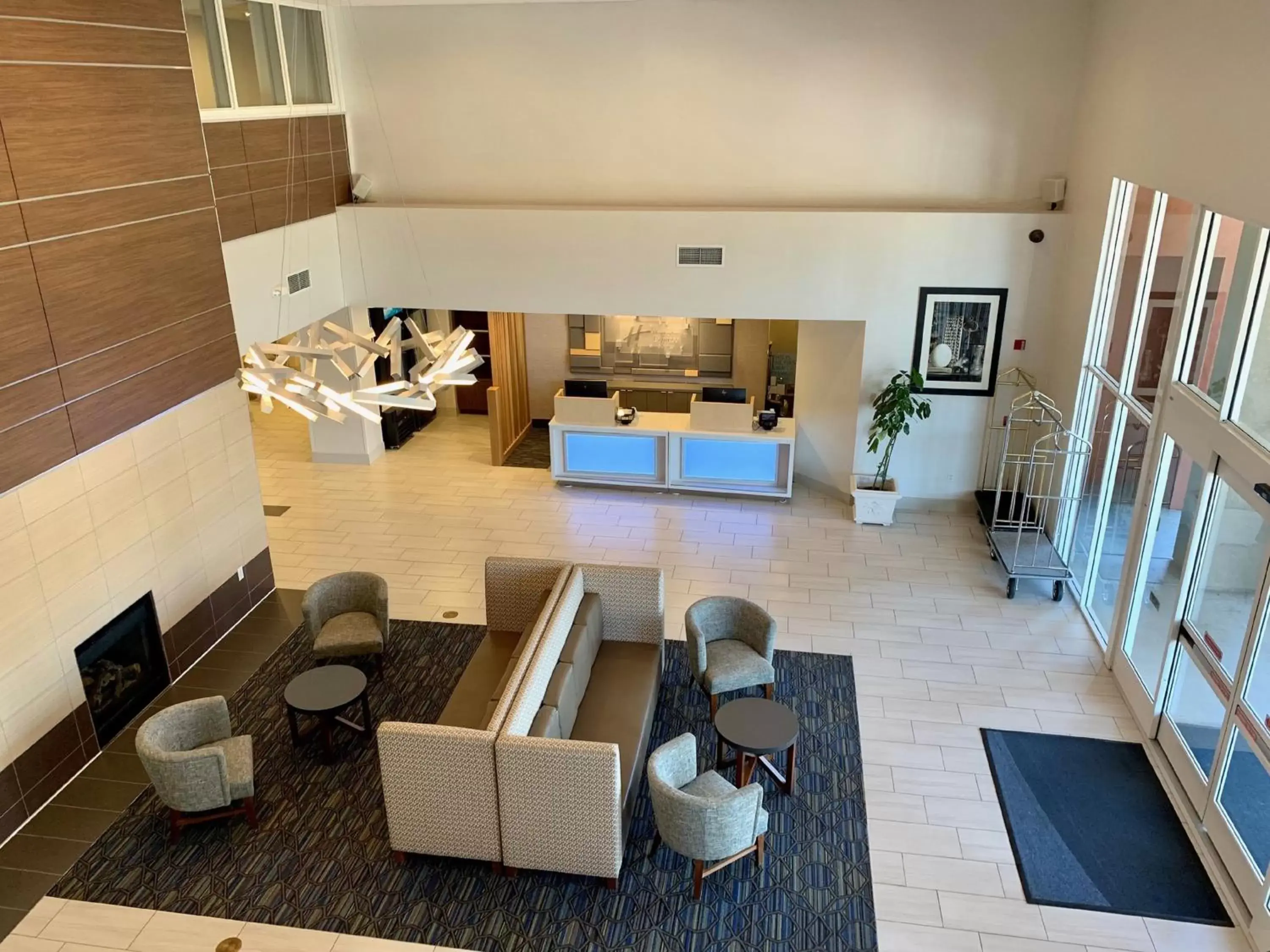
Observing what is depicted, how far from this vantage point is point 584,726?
658 centimetres

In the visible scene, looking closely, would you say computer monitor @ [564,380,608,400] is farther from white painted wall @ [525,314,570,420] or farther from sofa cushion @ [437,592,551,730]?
sofa cushion @ [437,592,551,730]

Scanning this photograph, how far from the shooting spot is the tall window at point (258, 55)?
28.2ft

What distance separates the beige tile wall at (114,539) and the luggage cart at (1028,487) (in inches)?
299

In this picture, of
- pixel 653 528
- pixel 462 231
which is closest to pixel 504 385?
pixel 462 231

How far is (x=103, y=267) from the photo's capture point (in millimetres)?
6613

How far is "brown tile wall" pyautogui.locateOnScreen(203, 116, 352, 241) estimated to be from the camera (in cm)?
873

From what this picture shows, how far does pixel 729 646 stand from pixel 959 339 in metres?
5.23

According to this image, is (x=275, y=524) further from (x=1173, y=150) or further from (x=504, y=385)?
(x=1173, y=150)

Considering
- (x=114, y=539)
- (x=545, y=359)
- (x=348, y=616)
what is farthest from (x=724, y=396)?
(x=114, y=539)

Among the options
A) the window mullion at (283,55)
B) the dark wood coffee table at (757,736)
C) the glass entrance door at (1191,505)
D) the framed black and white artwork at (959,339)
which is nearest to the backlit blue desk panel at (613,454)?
the framed black and white artwork at (959,339)

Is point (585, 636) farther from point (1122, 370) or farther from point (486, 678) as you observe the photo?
point (1122, 370)

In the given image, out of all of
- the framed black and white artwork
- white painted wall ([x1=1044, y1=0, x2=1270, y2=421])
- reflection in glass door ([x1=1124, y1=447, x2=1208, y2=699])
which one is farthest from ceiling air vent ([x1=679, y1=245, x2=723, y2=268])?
reflection in glass door ([x1=1124, y1=447, x2=1208, y2=699])

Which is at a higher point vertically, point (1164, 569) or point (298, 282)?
point (298, 282)

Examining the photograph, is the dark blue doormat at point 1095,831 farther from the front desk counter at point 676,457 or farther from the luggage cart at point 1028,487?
the front desk counter at point 676,457
